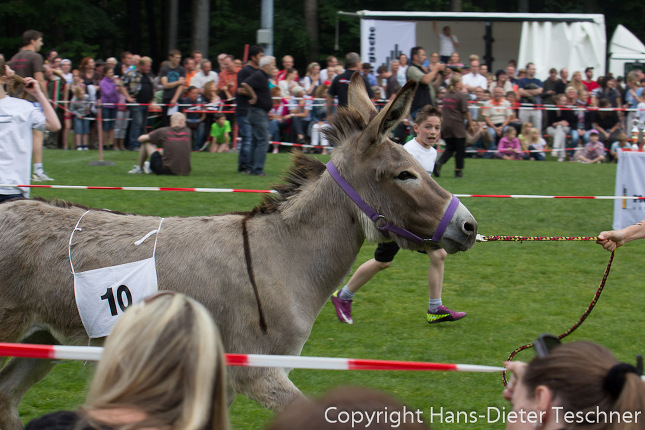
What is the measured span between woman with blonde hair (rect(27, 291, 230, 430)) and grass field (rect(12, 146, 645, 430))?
3222 millimetres

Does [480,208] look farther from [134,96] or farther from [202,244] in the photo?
[134,96]

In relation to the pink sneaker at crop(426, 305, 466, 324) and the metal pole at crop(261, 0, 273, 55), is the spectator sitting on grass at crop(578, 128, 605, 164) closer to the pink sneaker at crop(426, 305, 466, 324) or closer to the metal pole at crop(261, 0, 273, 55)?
the metal pole at crop(261, 0, 273, 55)

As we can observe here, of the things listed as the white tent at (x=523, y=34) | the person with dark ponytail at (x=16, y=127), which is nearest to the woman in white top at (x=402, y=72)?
the white tent at (x=523, y=34)

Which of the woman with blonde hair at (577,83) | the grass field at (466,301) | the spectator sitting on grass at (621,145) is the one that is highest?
the woman with blonde hair at (577,83)

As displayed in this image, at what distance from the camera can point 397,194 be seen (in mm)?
4637

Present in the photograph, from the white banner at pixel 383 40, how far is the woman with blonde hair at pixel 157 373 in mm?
24373

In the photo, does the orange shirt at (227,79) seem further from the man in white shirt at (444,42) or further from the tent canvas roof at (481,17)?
the man in white shirt at (444,42)

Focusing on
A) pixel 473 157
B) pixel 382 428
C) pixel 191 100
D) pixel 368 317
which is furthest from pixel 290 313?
pixel 473 157

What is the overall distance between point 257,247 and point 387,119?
1082 mm

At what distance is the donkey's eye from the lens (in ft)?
15.2

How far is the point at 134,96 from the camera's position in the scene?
2053 cm

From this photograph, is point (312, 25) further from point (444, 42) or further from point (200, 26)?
point (444, 42)

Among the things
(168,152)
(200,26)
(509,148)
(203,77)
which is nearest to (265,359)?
(168,152)

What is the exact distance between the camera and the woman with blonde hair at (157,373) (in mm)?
2037
